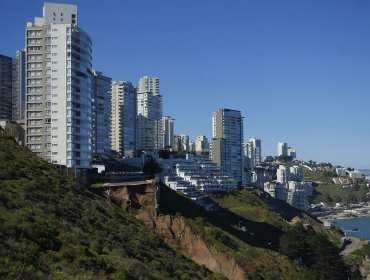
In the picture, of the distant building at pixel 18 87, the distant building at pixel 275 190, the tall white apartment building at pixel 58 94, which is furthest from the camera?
the distant building at pixel 275 190

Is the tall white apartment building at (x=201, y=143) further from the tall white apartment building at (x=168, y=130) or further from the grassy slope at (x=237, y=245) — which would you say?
the grassy slope at (x=237, y=245)

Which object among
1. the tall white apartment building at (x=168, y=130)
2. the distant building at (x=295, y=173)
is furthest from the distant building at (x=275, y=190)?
the distant building at (x=295, y=173)

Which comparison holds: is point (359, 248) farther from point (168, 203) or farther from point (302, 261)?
point (168, 203)

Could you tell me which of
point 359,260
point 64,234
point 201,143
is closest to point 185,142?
point 201,143

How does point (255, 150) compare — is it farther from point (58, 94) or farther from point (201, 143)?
point (58, 94)

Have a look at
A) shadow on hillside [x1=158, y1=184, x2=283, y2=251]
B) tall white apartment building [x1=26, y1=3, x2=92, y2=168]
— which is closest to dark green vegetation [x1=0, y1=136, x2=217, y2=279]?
tall white apartment building [x1=26, y1=3, x2=92, y2=168]

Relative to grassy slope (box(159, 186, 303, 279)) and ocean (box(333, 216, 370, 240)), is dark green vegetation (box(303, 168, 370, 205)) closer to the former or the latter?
ocean (box(333, 216, 370, 240))
